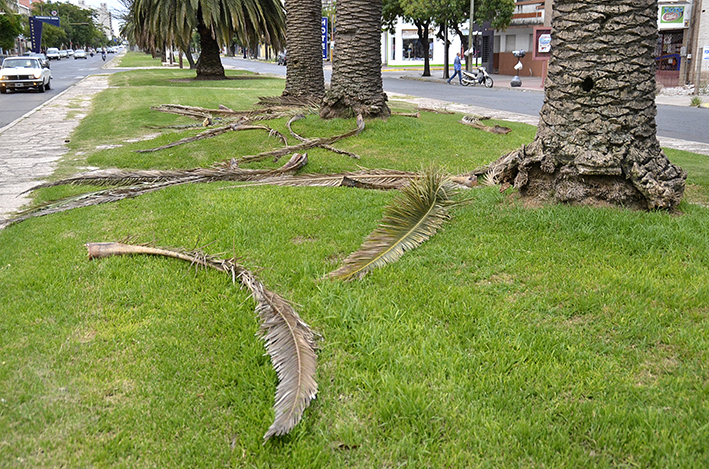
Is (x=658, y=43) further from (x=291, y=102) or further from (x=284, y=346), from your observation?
(x=284, y=346)

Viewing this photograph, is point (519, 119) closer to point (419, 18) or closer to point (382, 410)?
point (382, 410)

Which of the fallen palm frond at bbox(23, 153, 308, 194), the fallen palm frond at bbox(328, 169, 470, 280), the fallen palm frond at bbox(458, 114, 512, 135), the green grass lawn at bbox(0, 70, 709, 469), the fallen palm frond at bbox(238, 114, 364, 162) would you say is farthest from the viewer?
the fallen palm frond at bbox(458, 114, 512, 135)

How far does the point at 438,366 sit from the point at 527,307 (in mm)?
884

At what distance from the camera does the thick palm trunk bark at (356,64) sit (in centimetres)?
1030

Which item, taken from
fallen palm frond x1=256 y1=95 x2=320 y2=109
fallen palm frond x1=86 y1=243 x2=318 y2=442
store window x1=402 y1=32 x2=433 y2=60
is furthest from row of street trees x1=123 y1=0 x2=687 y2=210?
store window x1=402 y1=32 x2=433 y2=60

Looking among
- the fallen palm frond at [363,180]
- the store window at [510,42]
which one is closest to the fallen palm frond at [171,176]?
the fallen palm frond at [363,180]

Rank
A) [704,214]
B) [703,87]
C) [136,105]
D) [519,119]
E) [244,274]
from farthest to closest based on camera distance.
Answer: [703,87] < [136,105] < [519,119] < [704,214] < [244,274]

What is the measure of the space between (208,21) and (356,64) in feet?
58.9

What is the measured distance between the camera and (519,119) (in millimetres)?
16219

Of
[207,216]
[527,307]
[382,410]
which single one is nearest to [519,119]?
[207,216]

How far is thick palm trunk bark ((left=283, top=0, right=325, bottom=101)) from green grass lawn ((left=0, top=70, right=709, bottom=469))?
793 cm

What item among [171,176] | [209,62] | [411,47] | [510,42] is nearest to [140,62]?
[411,47]

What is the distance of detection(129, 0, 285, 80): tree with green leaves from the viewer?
1035 inches

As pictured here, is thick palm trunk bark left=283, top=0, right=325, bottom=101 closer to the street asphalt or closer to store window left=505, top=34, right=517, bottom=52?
the street asphalt
